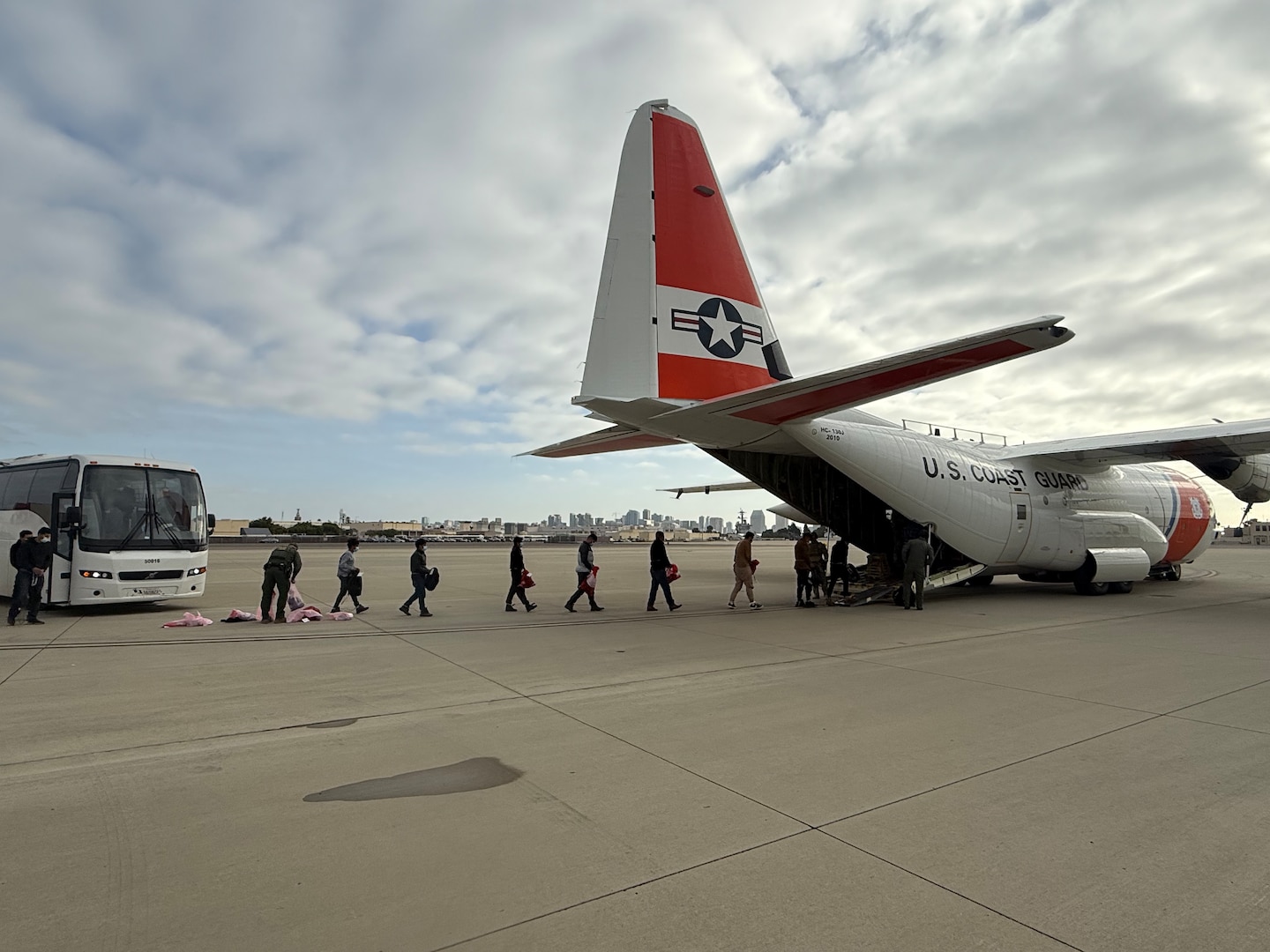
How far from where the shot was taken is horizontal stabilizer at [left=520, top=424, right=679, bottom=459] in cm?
1333

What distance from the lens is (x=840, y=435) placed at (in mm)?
13094

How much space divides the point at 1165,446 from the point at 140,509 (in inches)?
797

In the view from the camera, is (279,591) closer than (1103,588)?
Yes

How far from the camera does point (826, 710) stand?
Answer: 5.88 metres

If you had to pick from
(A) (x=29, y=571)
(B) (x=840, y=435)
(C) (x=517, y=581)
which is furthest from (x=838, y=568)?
(A) (x=29, y=571)

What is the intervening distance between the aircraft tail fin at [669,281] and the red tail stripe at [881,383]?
4.25 ft

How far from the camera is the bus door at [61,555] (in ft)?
38.3

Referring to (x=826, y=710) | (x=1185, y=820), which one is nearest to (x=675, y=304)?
(x=826, y=710)

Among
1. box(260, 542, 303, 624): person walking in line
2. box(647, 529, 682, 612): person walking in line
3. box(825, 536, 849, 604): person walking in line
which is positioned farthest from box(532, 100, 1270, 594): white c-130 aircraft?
box(260, 542, 303, 624): person walking in line

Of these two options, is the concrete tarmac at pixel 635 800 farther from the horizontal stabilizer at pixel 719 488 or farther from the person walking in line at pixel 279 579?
the horizontal stabilizer at pixel 719 488

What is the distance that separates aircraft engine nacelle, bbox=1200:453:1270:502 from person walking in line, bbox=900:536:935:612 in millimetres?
10292

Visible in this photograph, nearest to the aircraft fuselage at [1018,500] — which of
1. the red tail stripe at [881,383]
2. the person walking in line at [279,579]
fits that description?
the red tail stripe at [881,383]

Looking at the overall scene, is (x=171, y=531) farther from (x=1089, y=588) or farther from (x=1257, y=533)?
(x=1257, y=533)

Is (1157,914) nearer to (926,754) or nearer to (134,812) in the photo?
(926,754)
